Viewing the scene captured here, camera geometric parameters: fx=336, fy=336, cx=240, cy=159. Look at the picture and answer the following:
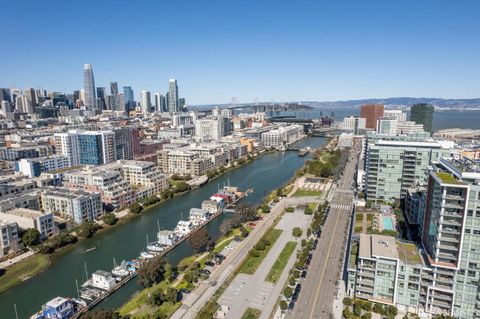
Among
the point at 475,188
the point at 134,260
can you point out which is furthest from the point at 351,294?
the point at 134,260

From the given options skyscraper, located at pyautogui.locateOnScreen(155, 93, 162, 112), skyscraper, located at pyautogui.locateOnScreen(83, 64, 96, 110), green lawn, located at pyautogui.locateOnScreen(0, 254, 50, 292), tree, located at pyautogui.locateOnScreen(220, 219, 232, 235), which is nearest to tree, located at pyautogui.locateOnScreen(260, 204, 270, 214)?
tree, located at pyautogui.locateOnScreen(220, 219, 232, 235)

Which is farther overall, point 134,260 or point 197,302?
point 134,260

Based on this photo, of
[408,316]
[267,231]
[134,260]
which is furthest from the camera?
[267,231]

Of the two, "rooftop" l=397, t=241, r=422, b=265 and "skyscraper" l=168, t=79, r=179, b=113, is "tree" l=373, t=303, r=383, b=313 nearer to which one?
"rooftop" l=397, t=241, r=422, b=265

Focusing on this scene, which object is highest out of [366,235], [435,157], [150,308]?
[435,157]

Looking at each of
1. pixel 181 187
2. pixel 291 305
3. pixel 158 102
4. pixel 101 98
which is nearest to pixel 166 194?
pixel 181 187

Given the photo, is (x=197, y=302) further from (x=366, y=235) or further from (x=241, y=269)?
(x=366, y=235)
